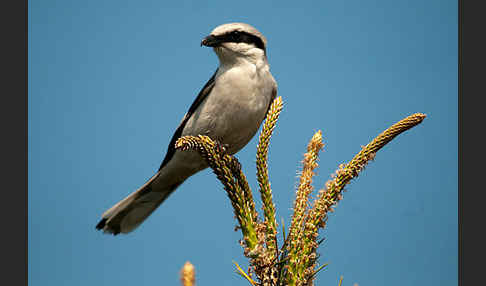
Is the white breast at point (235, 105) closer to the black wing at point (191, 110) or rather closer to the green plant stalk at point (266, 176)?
the black wing at point (191, 110)

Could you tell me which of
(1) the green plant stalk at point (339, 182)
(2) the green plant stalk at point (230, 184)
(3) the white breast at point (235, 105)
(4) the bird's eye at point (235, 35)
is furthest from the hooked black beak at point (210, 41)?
(1) the green plant stalk at point (339, 182)

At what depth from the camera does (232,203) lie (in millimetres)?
2143

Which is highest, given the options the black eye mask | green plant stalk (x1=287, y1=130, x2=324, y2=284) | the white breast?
the black eye mask

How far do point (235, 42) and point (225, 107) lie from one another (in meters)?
0.59

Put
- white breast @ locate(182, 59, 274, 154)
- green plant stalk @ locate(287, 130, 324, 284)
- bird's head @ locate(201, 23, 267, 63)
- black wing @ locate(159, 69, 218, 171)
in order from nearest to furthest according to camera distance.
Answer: green plant stalk @ locate(287, 130, 324, 284) → white breast @ locate(182, 59, 274, 154) → bird's head @ locate(201, 23, 267, 63) → black wing @ locate(159, 69, 218, 171)

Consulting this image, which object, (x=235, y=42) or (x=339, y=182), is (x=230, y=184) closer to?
(x=339, y=182)

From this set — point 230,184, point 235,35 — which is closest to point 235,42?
point 235,35

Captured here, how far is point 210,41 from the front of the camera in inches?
139

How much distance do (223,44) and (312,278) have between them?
7.34 feet

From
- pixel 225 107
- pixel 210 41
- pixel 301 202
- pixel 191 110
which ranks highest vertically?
pixel 210 41

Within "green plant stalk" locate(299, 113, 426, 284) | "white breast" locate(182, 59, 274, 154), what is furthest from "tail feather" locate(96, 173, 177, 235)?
"green plant stalk" locate(299, 113, 426, 284)

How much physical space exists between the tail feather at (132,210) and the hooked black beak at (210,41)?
1.30 meters

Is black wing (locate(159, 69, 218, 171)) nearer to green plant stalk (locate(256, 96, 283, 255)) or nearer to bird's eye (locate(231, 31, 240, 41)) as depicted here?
bird's eye (locate(231, 31, 240, 41))

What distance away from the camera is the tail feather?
372 centimetres
